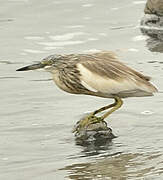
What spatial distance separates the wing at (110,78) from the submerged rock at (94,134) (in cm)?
46

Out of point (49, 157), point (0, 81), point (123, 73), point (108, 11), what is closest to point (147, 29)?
point (108, 11)

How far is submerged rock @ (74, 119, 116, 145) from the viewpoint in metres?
8.98

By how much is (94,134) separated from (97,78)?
2.20ft

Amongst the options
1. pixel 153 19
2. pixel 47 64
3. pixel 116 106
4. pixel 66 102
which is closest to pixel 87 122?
pixel 116 106

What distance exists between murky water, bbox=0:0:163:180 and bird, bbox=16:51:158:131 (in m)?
0.50

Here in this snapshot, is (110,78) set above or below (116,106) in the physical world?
above

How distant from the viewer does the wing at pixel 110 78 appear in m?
8.81

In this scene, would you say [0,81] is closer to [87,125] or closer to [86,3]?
[87,125]

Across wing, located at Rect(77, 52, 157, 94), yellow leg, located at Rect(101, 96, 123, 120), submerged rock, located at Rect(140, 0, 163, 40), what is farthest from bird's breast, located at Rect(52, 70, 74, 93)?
submerged rock, located at Rect(140, 0, 163, 40)

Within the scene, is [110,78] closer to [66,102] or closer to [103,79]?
[103,79]

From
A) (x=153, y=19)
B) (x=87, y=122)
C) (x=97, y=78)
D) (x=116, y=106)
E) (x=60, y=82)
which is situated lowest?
(x=153, y=19)

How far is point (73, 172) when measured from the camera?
306 inches

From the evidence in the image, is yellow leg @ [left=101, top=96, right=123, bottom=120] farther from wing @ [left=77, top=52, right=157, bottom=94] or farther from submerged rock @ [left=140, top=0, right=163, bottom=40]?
submerged rock @ [left=140, top=0, right=163, bottom=40]

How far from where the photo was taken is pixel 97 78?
348 inches
